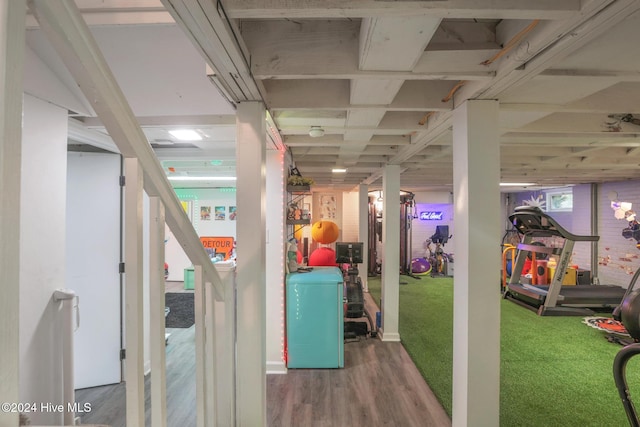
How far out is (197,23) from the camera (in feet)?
3.18

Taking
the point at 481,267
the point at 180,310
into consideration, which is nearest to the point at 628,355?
the point at 481,267

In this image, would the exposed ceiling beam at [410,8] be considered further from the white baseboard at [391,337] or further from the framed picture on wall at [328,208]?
the framed picture on wall at [328,208]

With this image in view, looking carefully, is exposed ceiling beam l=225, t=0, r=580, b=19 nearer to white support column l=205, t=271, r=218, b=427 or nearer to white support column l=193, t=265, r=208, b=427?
white support column l=193, t=265, r=208, b=427

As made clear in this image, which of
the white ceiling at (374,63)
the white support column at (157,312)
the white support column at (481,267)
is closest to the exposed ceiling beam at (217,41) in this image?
the white ceiling at (374,63)

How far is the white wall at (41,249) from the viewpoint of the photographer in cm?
174

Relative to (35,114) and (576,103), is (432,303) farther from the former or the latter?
(35,114)

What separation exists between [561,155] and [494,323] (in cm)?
311

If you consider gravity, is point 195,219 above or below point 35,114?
below

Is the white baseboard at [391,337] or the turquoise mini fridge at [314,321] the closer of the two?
the turquoise mini fridge at [314,321]

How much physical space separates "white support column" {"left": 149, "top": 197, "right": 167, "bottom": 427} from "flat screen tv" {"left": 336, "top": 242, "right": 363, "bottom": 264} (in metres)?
3.53

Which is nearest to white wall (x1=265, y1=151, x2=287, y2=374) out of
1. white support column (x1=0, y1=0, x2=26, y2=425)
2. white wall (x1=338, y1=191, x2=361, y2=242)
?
white support column (x1=0, y1=0, x2=26, y2=425)

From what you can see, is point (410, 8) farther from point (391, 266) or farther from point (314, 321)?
point (391, 266)

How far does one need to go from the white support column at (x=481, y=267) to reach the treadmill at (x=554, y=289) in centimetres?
321

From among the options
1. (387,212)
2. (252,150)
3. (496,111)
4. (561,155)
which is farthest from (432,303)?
(252,150)
